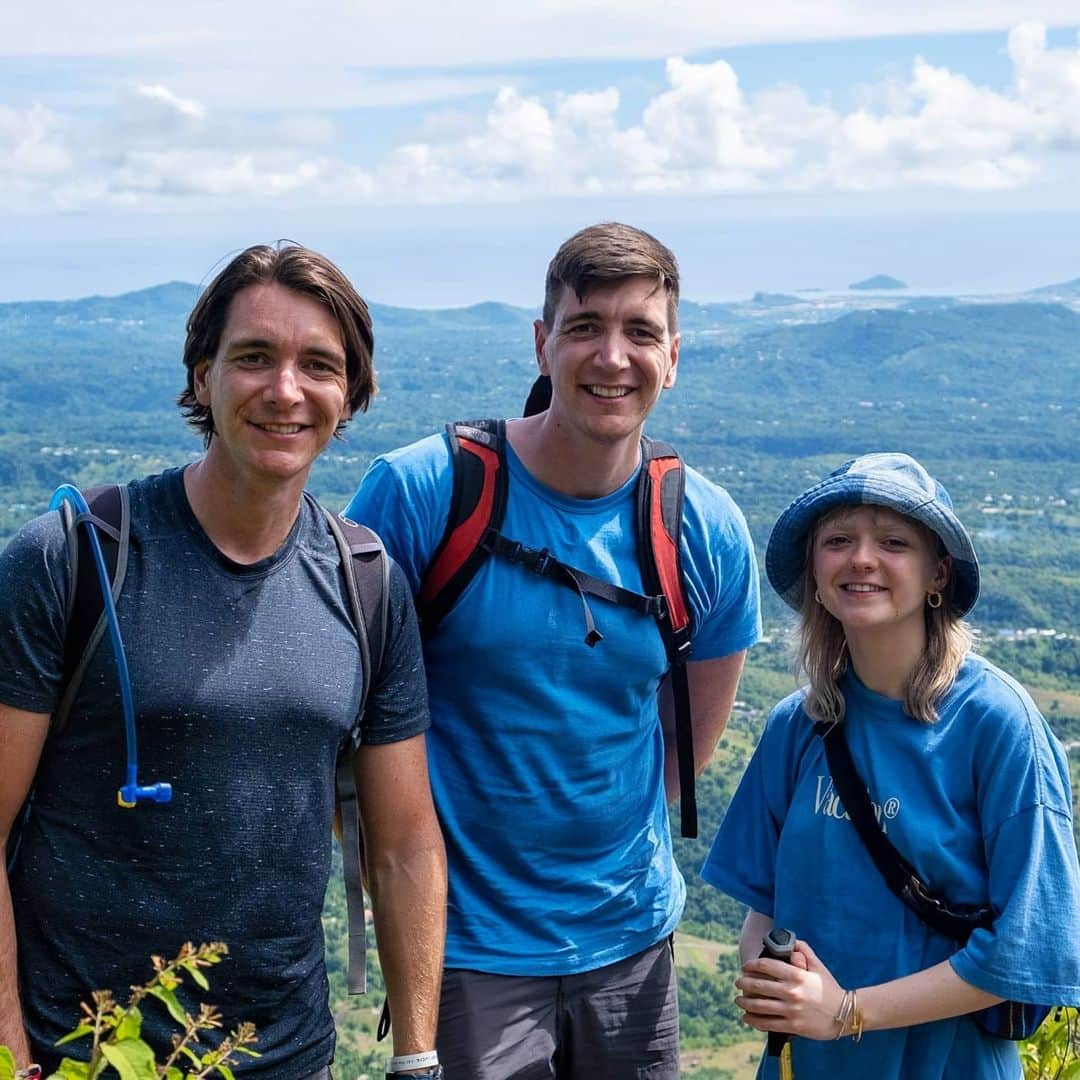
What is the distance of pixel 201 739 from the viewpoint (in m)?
2.87

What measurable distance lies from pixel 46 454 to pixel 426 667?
183360mm

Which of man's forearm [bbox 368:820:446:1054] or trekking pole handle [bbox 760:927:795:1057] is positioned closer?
trekking pole handle [bbox 760:927:795:1057]

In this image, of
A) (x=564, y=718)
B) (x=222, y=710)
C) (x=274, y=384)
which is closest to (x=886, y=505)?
(x=564, y=718)

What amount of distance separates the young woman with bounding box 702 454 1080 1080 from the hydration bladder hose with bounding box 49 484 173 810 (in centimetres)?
138

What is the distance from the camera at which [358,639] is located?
3.09 m

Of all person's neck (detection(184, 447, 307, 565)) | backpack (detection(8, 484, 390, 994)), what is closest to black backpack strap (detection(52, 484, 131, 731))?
backpack (detection(8, 484, 390, 994))

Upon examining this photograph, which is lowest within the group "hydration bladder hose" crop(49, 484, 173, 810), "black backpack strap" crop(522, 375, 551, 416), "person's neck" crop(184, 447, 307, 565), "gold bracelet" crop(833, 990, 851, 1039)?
"gold bracelet" crop(833, 990, 851, 1039)

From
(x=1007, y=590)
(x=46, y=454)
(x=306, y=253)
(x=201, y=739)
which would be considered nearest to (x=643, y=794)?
(x=201, y=739)

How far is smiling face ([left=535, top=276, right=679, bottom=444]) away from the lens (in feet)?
12.4

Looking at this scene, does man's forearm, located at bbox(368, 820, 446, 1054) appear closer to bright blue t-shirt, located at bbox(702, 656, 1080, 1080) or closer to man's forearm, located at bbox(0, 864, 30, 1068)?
bright blue t-shirt, located at bbox(702, 656, 1080, 1080)

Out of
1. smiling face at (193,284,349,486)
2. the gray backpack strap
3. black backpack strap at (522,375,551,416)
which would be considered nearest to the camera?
smiling face at (193,284,349,486)

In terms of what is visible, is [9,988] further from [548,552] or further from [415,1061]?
[548,552]

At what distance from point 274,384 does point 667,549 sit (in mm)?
1290

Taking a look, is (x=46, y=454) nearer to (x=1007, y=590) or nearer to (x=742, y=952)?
(x=1007, y=590)
